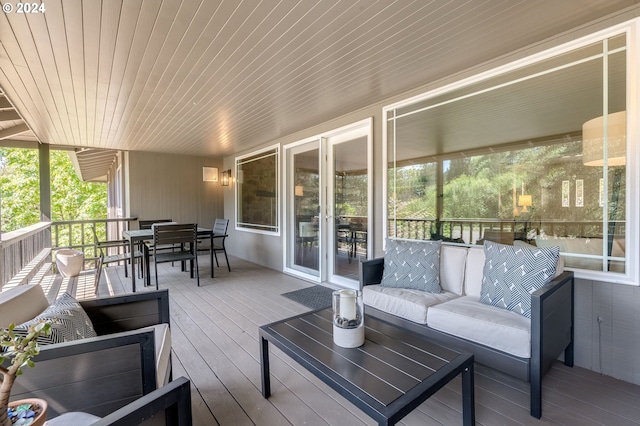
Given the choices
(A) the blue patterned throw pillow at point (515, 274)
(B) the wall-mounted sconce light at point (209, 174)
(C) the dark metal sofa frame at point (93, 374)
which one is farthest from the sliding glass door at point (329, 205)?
(C) the dark metal sofa frame at point (93, 374)

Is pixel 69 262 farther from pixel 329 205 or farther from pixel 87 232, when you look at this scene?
pixel 87 232

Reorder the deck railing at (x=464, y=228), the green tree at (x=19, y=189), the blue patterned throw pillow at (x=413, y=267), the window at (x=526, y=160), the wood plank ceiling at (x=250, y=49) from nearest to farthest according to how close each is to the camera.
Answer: the wood plank ceiling at (x=250, y=49), the window at (x=526, y=160), the blue patterned throw pillow at (x=413, y=267), the deck railing at (x=464, y=228), the green tree at (x=19, y=189)

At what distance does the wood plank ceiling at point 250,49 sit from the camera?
190cm

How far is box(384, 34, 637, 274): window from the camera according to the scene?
212 cm

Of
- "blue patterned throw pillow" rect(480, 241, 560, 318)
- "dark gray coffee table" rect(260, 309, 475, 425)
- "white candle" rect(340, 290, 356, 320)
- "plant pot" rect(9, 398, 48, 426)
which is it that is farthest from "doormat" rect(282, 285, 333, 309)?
"plant pot" rect(9, 398, 48, 426)

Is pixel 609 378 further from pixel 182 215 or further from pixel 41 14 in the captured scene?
pixel 182 215

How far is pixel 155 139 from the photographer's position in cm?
561

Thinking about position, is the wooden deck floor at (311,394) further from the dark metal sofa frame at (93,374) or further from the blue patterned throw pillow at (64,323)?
the blue patterned throw pillow at (64,323)

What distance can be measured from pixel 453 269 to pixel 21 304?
285 centimetres

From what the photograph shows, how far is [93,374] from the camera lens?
1.13m

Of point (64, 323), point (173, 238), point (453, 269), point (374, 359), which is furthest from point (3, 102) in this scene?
point (453, 269)

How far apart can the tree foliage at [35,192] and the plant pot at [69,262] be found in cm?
1109

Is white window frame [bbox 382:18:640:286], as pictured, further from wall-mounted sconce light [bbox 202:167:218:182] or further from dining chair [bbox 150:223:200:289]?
wall-mounted sconce light [bbox 202:167:218:182]

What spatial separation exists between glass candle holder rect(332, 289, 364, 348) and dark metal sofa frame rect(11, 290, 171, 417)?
34.0 inches
